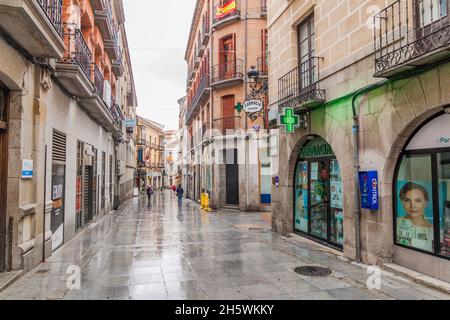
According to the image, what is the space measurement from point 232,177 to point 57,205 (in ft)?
40.6

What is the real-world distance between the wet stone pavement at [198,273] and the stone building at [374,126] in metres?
0.77

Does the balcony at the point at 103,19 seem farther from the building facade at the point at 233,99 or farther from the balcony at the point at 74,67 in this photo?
the building facade at the point at 233,99

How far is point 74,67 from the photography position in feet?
26.6

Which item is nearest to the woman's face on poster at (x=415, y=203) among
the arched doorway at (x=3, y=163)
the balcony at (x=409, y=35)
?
the balcony at (x=409, y=35)

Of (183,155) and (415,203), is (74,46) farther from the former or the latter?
(183,155)

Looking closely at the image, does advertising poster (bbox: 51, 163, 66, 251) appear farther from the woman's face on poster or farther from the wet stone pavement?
the woman's face on poster

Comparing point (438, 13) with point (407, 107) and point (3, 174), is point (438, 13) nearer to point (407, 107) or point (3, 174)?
point (407, 107)

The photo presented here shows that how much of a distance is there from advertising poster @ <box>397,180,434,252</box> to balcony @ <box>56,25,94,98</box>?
8084 millimetres

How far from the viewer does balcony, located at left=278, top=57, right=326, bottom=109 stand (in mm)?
8516

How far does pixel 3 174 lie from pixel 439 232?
316 inches

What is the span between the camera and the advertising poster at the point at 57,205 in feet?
28.0

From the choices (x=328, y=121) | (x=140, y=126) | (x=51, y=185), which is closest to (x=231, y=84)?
(x=328, y=121)

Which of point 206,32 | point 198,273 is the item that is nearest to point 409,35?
point 198,273

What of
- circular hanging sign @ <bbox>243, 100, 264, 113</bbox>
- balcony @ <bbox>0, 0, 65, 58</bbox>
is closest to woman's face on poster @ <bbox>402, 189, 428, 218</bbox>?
balcony @ <bbox>0, 0, 65, 58</bbox>
